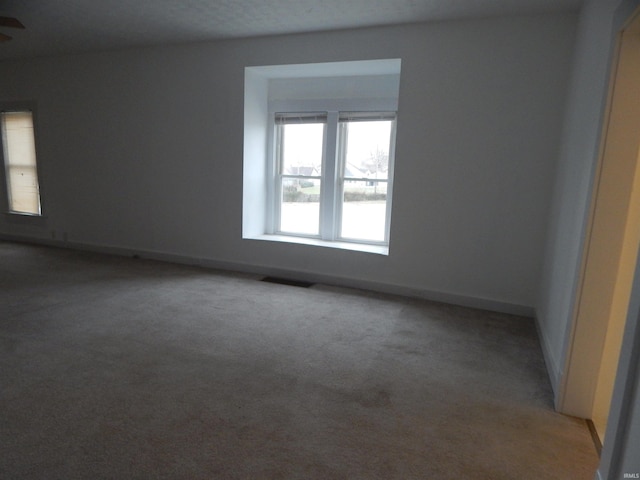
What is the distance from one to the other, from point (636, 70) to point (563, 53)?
1.72m

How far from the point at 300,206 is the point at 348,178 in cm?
74

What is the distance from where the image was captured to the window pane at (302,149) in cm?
491

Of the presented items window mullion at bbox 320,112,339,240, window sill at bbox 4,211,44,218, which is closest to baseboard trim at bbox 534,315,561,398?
window mullion at bbox 320,112,339,240

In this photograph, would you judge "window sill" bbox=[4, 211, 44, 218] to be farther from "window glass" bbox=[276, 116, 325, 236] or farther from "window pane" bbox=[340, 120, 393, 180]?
"window pane" bbox=[340, 120, 393, 180]

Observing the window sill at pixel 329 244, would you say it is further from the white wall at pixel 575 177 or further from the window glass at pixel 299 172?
the white wall at pixel 575 177

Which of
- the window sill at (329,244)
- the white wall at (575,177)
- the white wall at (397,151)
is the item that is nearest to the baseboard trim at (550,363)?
the white wall at (575,177)

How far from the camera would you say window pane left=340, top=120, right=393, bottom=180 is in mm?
4594

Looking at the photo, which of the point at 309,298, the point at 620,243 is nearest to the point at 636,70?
the point at 620,243

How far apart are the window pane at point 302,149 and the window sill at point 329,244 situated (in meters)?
0.82

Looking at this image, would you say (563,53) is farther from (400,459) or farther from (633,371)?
(400,459)

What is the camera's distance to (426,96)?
3.84m

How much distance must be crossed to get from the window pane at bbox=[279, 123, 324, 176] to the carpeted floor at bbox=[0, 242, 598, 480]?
1811 millimetres

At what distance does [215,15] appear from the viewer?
3789 millimetres

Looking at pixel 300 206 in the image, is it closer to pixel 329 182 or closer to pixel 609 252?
pixel 329 182
